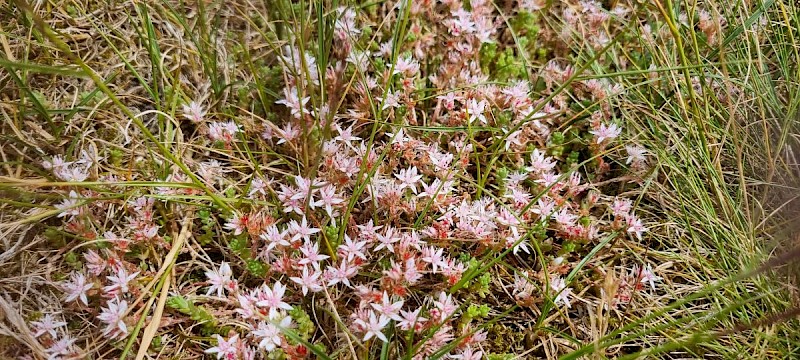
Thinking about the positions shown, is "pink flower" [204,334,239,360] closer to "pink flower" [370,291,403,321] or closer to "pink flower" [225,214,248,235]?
"pink flower" [225,214,248,235]

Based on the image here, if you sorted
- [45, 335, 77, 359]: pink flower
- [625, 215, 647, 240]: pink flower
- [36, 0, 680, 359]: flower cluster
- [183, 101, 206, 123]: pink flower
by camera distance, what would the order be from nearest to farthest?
1. [45, 335, 77, 359]: pink flower
2. [36, 0, 680, 359]: flower cluster
3. [625, 215, 647, 240]: pink flower
4. [183, 101, 206, 123]: pink flower

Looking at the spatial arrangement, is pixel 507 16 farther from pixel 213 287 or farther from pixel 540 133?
pixel 213 287

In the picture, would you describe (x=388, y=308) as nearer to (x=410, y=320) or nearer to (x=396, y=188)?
(x=410, y=320)

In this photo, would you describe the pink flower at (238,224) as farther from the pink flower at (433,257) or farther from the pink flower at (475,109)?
the pink flower at (475,109)

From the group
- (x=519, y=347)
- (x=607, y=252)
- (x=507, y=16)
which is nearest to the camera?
(x=519, y=347)

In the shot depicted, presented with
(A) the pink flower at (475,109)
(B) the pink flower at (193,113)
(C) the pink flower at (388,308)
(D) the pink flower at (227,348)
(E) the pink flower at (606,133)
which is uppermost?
(B) the pink flower at (193,113)

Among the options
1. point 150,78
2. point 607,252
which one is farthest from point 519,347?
point 150,78

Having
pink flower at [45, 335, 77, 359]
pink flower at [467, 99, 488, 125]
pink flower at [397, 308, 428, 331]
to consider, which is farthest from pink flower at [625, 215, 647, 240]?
pink flower at [45, 335, 77, 359]

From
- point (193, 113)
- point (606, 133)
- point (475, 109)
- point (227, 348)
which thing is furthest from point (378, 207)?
point (606, 133)

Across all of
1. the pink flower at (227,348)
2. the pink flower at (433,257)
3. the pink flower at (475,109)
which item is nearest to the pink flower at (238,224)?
the pink flower at (227,348)

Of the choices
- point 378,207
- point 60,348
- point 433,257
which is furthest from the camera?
point 378,207

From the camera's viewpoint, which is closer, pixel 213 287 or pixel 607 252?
pixel 213 287
